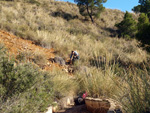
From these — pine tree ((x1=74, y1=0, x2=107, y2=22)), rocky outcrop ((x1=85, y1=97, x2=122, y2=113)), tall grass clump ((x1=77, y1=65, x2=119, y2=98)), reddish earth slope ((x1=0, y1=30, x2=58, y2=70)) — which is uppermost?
pine tree ((x1=74, y1=0, x2=107, y2=22))

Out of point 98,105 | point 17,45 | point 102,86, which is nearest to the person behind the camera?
point 98,105

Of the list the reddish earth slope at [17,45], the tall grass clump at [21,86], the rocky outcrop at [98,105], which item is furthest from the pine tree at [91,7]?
the tall grass clump at [21,86]

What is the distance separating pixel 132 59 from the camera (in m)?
9.95

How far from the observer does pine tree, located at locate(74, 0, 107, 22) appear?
23.5 m

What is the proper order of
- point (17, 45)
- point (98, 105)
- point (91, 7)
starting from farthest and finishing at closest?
point (91, 7)
point (17, 45)
point (98, 105)

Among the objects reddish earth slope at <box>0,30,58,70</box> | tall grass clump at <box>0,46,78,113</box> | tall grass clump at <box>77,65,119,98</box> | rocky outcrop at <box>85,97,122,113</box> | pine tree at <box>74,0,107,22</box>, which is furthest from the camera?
pine tree at <box>74,0,107,22</box>

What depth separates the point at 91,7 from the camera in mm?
23578

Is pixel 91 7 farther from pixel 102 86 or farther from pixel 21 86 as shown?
pixel 21 86

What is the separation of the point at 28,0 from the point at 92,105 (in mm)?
21482

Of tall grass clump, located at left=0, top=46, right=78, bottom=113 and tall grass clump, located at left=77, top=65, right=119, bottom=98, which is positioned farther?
tall grass clump, located at left=77, top=65, right=119, bottom=98

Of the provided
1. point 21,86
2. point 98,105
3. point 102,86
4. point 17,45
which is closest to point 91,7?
point 17,45

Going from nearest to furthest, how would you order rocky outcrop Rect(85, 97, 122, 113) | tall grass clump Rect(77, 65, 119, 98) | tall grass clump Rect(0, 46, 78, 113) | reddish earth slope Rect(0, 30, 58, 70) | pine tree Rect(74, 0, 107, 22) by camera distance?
tall grass clump Rect(0, 46, 78, 113) < rocky outcrop Rect(85, 97, 122, 113) < tall grass clump Rect(77, 65, 119, 98) < reddish earth slope Rect(0, 30, 58, 70) < pine tree Rect(74, 0, 107, 22)

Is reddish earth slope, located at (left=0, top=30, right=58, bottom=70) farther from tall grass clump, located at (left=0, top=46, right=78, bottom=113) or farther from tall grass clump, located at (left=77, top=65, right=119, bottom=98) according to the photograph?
tall grass clump, located at (left=0, top=46, right=78, bottom=113)

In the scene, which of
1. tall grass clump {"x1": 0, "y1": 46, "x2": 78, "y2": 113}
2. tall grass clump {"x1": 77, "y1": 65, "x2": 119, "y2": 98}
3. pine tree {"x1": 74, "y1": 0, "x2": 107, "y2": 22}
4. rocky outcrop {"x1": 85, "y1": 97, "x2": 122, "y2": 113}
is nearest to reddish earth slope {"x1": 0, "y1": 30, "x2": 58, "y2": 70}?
tall grass clump {"x1": 77, "y1": 65, "x2": 119, "y2": 98}
